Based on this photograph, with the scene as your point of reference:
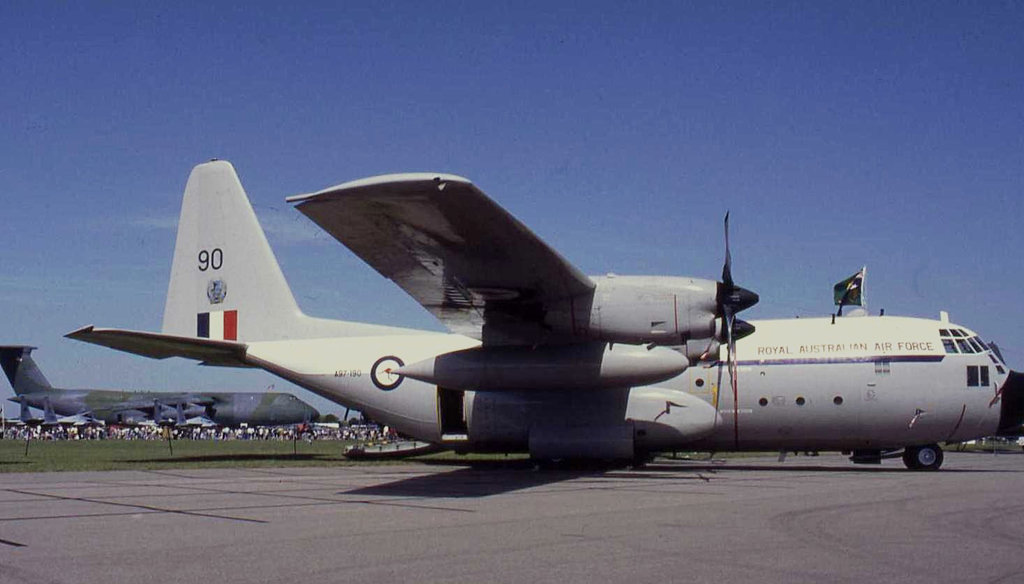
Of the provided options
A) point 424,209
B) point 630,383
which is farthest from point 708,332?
point 424,209

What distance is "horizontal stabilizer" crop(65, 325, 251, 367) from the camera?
19.5m

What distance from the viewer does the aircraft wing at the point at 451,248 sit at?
470 inches

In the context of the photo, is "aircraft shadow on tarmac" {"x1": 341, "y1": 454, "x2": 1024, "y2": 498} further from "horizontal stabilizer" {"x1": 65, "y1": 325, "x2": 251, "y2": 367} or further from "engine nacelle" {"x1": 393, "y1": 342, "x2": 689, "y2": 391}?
"horizontal stabilizer" {"x1": 65, "y1": 325, "x2": 251, "y2": 367}

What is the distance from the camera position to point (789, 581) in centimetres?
653

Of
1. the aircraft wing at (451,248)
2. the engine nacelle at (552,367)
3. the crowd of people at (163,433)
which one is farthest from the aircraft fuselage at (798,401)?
the crowd of people at (163,433)

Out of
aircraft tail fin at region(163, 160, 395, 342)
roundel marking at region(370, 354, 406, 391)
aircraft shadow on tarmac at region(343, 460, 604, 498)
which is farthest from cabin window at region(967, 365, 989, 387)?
aircraft tail fin at region(163, 160, 395, 342)

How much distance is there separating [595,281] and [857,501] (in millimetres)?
5931

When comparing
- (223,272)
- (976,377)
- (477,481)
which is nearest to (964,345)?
(976,377)

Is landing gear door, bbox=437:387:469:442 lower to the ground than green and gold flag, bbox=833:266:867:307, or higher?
lower

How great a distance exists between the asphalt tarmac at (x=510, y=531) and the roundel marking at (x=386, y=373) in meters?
5.30

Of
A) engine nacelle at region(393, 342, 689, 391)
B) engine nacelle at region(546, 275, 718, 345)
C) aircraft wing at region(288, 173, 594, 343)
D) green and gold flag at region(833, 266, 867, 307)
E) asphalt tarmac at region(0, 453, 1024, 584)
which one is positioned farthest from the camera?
green and gold flag at region(833, 266, 867, 307)

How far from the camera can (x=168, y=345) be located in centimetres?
2098

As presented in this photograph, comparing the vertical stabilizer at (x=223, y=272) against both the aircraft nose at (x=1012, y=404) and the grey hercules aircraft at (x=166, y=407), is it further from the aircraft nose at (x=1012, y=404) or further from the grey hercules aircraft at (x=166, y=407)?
the grey hercules aircraft at (x=166, y=407)

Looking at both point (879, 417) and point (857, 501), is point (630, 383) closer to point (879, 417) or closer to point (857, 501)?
point (857, 501)
